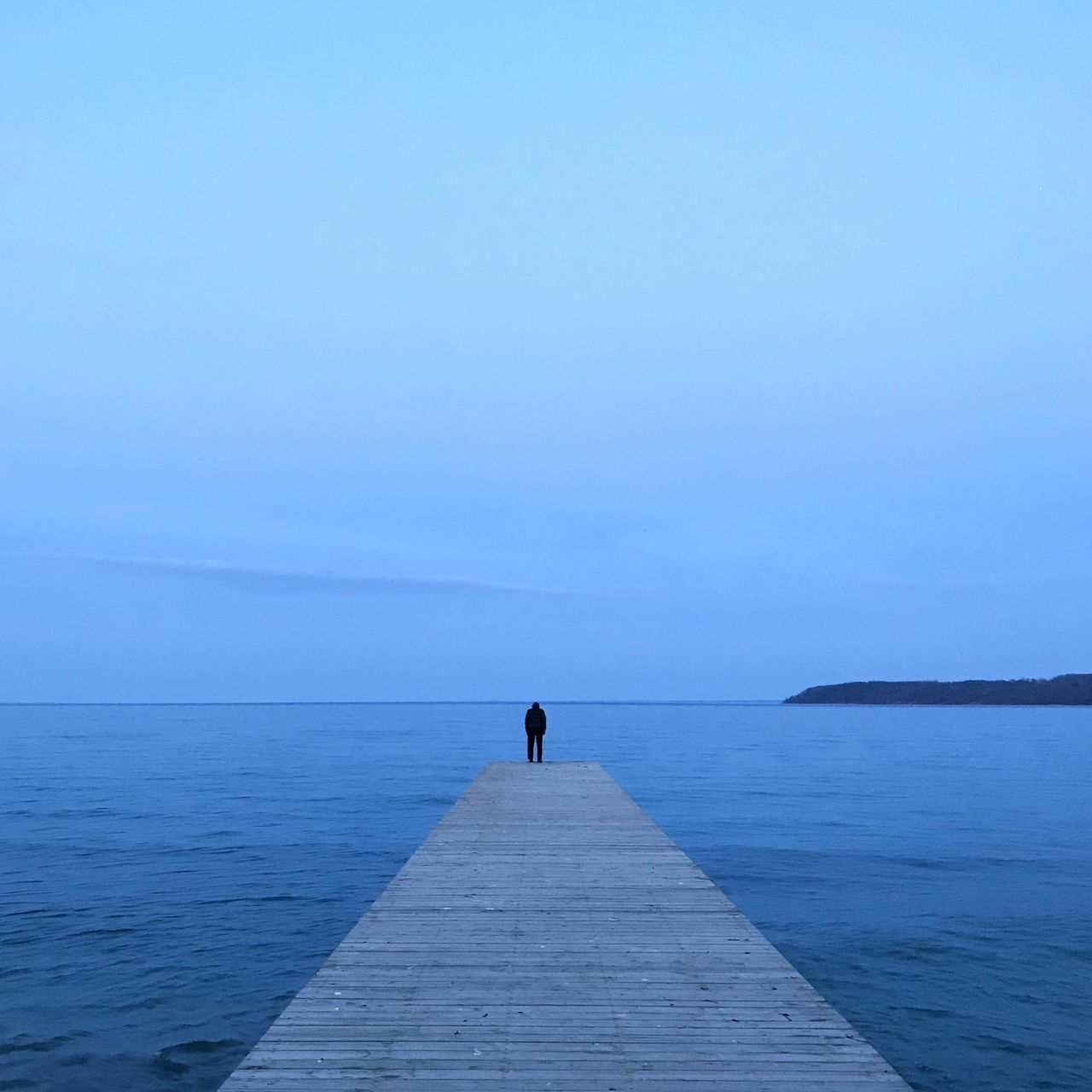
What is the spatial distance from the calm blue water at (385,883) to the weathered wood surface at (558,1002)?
228cm

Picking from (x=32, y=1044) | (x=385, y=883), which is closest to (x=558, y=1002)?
(x=32, y=1044)

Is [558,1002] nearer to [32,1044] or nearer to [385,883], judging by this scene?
[32,1044]

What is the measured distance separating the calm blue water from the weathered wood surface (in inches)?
89.6

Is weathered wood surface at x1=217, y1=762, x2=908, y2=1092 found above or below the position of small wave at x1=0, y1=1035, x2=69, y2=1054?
above

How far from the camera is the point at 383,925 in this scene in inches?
386

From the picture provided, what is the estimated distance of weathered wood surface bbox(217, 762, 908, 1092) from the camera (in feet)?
20.0

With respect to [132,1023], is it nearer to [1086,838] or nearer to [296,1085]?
[296,1085]

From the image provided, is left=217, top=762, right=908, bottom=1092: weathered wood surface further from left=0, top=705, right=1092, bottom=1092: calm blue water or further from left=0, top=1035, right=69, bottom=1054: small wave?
left=0, top=1035, right=69, bottom=1054: small wave

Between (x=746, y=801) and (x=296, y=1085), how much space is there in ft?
88.4

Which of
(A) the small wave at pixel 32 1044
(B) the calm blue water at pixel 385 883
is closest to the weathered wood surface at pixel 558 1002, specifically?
(B) the calm blue water at pixel 385 883

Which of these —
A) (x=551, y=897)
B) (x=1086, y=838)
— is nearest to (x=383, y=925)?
(x=551, y=897)

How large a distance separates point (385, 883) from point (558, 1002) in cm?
1135

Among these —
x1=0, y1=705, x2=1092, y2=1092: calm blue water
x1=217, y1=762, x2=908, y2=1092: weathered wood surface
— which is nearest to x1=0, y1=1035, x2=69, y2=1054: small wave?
x1=0, y1=705, x2=1092, y2=1092: calm blue water

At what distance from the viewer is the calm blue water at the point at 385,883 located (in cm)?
1035
